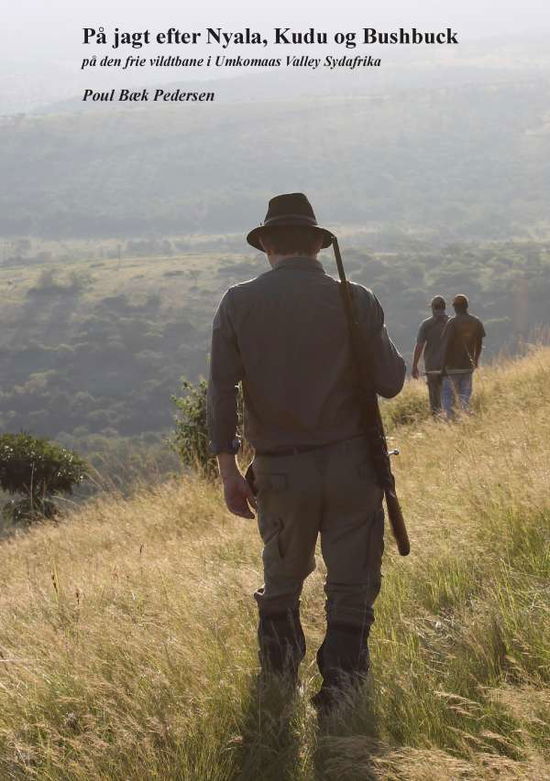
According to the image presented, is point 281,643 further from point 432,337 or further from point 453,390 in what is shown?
point 432,337

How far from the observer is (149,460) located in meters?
11.9

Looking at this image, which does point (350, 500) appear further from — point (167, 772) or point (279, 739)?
point (167, 772)

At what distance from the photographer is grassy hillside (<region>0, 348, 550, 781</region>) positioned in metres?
3.03

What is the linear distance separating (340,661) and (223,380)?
1170mm

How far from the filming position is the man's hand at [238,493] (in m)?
3.79

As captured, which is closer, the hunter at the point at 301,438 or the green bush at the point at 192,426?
the hunter at the point at 301,438

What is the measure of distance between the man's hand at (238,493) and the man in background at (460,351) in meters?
8.63

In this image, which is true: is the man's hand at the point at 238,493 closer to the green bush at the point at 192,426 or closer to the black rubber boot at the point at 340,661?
the black rubber boot at the point at 340,661

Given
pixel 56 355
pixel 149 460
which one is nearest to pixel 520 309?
pixel 56 355

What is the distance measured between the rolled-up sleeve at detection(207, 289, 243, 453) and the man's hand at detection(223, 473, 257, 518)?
12 cm

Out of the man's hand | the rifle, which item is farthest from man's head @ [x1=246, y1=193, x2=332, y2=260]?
the man's hand

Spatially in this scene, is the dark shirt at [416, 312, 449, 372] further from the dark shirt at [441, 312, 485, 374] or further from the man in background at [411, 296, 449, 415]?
the dark shirt at [441, 312, 485, 374]

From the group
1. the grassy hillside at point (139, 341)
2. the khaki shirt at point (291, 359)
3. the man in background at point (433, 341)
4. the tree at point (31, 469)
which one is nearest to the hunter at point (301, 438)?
the khaki shirt at point (291, 359)

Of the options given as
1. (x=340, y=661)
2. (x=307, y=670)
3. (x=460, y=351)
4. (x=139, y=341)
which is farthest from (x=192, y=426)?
(x=139, y=341)
